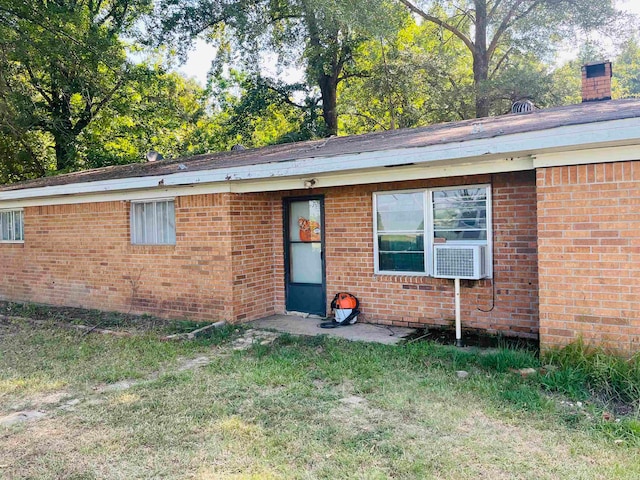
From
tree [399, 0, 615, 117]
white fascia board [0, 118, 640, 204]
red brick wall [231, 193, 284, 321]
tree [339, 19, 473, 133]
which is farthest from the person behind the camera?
tree [339, 19, 473, 133]

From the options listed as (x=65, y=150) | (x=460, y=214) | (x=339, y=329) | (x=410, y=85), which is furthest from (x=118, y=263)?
(x=410, y=85)

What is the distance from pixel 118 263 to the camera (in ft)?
30.6

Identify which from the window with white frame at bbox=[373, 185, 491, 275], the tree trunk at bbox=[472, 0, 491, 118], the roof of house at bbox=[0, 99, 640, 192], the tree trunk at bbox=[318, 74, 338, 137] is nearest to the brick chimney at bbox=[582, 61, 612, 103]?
the roof of house at bbox=[0, 99, 640, 192]

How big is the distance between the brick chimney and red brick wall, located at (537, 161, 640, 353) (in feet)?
14.6

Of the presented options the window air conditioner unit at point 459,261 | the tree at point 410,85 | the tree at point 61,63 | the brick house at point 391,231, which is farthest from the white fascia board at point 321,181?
the tree at point 410,85

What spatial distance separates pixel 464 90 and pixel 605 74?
29.8 ft

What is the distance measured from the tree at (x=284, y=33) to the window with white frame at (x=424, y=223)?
893 cm

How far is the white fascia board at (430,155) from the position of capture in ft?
14.7

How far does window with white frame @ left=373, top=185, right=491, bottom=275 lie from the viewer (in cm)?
672

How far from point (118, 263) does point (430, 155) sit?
660cm

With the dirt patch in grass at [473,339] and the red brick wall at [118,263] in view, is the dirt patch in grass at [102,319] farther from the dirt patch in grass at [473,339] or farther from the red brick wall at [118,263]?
the dirt patch in grass at [473,339]

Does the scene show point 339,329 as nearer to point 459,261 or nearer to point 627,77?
point 459,261

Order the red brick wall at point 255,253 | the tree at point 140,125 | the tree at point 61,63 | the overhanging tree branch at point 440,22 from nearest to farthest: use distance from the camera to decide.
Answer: the red brick wall at point 255,253, the tree at point 61,63, the tree at point 140,125, the overhanging tree branch at point 440,22

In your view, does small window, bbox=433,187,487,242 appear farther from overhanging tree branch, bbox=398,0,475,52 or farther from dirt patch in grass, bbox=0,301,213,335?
overhanging tree branch, bbox=398,0,475,52
